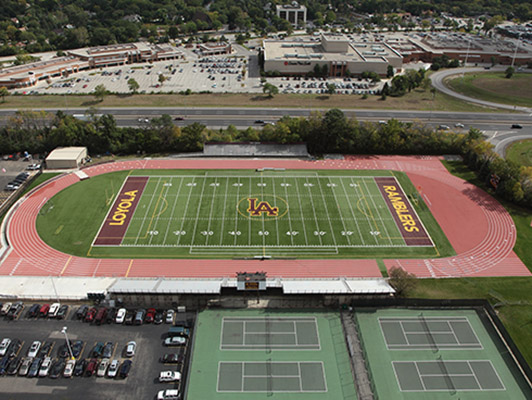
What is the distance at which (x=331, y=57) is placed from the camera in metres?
143

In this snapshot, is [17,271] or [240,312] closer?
[240,312]

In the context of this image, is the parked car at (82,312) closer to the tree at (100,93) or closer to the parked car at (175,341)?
the parked car at (175,341)

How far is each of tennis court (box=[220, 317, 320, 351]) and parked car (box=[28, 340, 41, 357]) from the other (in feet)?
68.2

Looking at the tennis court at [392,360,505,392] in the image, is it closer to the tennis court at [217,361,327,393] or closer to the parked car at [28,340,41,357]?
the tennis court at [217,361,327,393]

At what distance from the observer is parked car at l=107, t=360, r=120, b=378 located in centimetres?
4422

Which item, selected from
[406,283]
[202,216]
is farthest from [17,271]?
[406,283]

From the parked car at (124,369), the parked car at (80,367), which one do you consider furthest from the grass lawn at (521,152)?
the parked car at (80,367)

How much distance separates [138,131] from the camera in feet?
299

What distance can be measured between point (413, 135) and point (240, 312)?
61.1 meters

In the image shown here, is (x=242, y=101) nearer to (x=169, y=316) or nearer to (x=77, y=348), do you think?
(x=169, y=316)

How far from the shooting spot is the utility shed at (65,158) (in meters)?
83.6

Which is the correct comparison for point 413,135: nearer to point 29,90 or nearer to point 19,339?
point 19,339

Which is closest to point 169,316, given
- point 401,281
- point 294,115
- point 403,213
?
point 401,281

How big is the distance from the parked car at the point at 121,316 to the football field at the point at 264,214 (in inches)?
584
